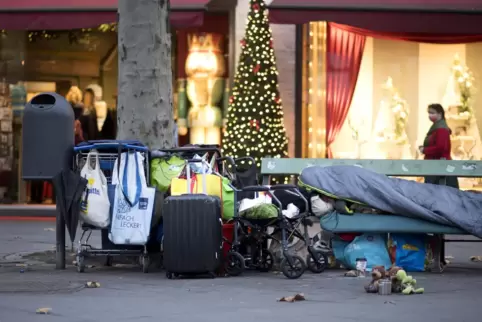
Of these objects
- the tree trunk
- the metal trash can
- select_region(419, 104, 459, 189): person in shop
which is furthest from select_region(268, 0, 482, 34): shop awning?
the metal trash can

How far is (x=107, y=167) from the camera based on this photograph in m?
11.4

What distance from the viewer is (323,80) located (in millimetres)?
20266

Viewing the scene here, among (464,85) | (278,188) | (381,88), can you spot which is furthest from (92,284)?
(464,85)

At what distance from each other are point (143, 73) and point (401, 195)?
336 centimetres

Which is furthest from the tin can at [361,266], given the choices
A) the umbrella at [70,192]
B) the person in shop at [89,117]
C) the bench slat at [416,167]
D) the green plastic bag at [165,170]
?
the person in shop at [89,117]

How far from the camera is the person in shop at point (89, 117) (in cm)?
2056

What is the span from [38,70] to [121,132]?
8234 mm

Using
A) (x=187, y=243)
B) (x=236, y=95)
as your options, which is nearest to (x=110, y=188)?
(x=187, y=243)

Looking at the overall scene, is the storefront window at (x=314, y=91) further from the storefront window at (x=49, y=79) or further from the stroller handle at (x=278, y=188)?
the stroller handle at (x=278, y=188)

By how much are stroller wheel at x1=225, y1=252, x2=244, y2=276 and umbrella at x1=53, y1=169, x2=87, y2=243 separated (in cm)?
148

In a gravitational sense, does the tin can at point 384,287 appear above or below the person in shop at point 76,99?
below

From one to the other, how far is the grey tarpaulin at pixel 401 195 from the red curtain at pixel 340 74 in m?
8.84

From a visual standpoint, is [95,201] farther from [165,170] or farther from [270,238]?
[270,238]

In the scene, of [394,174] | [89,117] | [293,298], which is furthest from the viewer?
[89,117]
